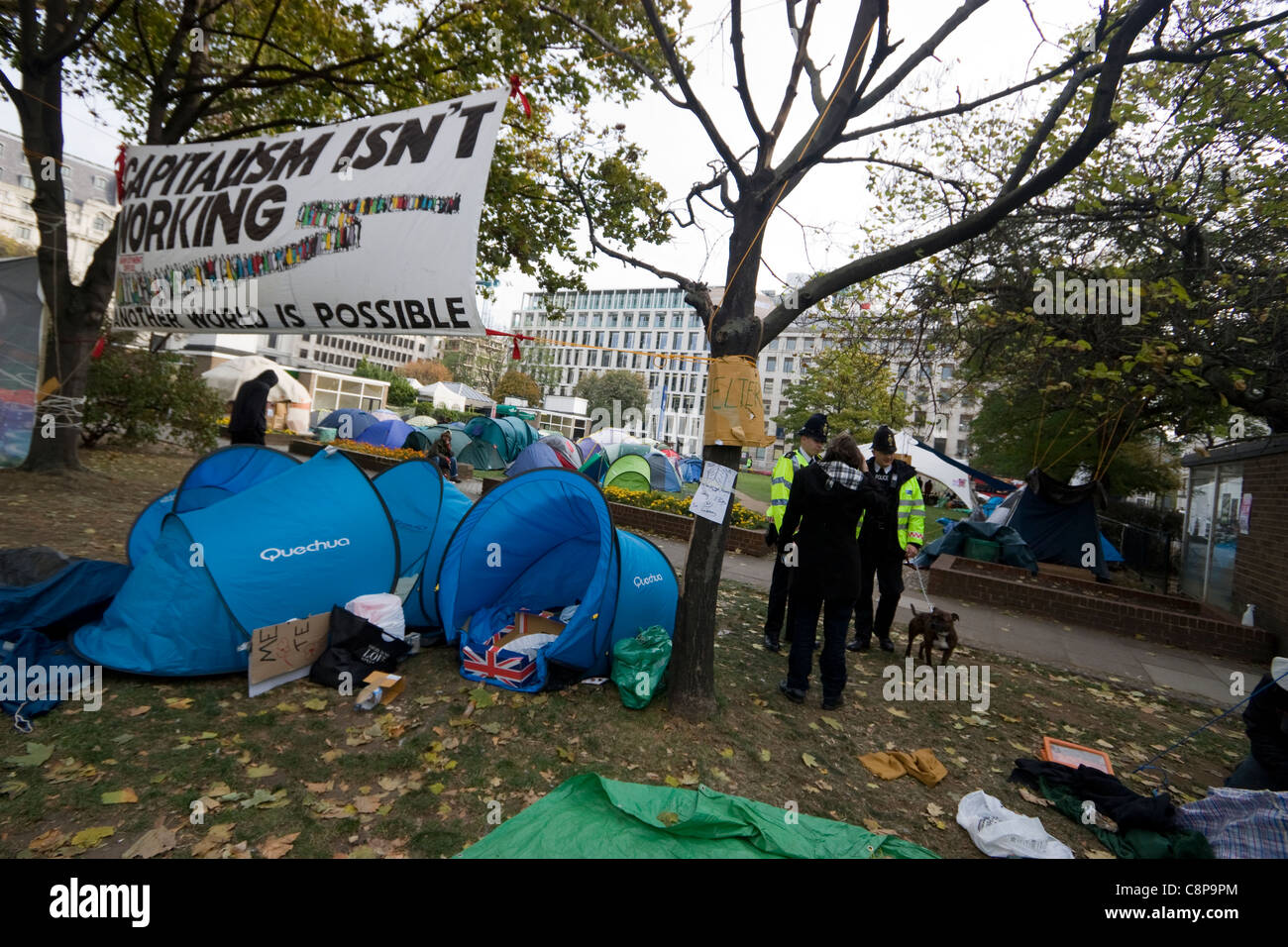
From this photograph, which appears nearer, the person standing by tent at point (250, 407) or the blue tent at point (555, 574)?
the blue tent at point (555, 574)

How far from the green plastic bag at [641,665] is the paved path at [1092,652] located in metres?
2.42

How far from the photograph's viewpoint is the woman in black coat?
4426 mm

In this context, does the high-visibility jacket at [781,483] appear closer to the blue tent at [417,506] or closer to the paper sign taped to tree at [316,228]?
the blue tent at [417,506]

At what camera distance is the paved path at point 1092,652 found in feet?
21.4

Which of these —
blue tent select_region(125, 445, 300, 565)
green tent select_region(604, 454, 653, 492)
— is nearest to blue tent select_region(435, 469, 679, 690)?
blue tent select_region(125, 445, 300, 565)

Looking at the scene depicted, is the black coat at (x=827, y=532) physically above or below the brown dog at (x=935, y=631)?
above

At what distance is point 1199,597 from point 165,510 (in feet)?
47.9

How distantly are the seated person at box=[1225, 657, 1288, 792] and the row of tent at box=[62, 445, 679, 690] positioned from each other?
354 cm

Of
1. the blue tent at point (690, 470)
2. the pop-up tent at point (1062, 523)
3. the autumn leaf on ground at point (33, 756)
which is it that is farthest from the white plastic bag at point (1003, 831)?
the blue tent at point (690, 470)

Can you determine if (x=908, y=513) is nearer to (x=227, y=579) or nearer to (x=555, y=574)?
(x=555, y=574)

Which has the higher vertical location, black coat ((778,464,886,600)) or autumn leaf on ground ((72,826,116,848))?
black coat ((778,464,886,600))

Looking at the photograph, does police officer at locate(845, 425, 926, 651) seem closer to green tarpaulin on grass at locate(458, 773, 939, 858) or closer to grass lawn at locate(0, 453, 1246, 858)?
grass lawn at locate(0, 453, 1246, 858)

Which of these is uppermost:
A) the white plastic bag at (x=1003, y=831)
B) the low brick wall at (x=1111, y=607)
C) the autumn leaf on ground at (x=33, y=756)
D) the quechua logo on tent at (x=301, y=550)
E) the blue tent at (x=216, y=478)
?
the blue tent at (x=216, y=478)

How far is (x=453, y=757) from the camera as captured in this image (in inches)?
138
